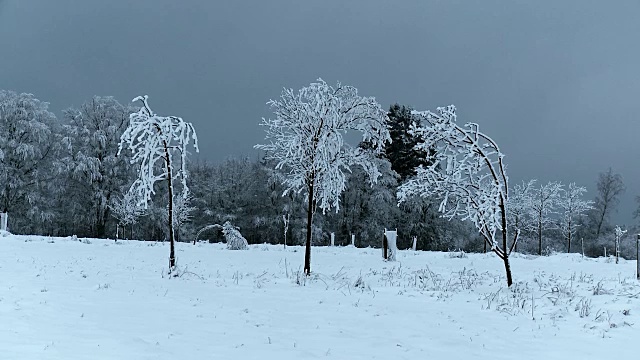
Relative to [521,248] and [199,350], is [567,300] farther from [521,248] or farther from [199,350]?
[521,248]

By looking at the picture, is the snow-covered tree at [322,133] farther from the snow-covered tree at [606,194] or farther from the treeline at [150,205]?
the snow-covered tree at [606,194]

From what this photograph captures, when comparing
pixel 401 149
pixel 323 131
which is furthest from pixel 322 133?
pixel 401 149

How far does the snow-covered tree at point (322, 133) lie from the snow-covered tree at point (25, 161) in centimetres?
2931

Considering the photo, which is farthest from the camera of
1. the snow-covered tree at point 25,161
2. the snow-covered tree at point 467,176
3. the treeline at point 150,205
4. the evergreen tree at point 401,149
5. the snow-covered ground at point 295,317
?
the evergreen tree at point 401,149

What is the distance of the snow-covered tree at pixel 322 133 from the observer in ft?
45.3

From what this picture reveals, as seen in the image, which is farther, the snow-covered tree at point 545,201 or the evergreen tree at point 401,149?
the evergreen tree at point 401,149

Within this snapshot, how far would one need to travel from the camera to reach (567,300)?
34.1 feet

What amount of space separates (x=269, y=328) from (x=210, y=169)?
5308 cm

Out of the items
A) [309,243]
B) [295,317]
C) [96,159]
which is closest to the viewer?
[295,317]

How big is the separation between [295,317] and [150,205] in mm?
34272

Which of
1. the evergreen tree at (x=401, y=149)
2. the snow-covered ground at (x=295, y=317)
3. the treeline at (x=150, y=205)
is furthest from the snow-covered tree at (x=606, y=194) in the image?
the snow-covered ground at (x=295, y=317)

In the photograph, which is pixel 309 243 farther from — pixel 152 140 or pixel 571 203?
pixel 571 203

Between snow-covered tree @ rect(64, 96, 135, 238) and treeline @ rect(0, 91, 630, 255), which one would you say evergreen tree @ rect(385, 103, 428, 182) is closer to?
treeline @ rect(0, 91, 630, 255)

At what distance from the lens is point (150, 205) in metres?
40.2
